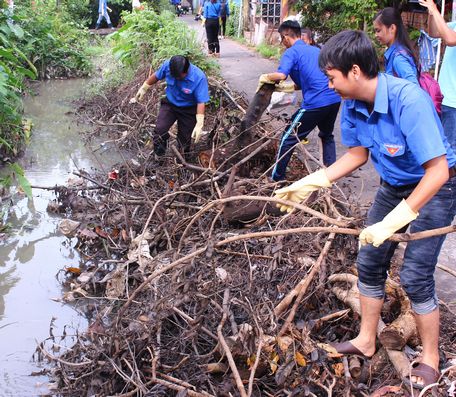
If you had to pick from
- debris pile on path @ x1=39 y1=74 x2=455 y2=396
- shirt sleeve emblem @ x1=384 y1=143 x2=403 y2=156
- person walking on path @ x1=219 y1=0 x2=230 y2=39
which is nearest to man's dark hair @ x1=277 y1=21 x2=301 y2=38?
debris pile on path @ x1=39 y1=74 x2=455 y2=396

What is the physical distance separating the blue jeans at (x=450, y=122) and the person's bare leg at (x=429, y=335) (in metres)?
1.84

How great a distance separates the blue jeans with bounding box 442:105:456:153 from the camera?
4.05m

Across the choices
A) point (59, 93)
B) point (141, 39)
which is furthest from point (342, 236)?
point (59, 93)

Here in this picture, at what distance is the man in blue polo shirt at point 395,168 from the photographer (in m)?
2.24

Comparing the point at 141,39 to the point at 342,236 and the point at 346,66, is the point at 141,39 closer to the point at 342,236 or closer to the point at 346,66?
the point at 342,236

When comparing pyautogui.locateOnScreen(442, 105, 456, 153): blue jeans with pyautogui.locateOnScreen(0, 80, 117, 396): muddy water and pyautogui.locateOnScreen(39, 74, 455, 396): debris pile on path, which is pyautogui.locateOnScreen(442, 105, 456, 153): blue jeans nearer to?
pyautogui.locateOnScreen(39, 74, 455, 396): debris pile on path

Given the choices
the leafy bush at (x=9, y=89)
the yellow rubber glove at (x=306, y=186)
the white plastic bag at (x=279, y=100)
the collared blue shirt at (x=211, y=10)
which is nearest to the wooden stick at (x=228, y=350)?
the yellow rubber glove at (x=306, y=186)

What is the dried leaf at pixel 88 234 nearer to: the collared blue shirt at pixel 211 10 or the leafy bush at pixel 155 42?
the leafy bush at pixel 155 42

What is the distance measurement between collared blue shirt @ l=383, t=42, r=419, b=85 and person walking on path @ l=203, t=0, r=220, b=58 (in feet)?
33.9

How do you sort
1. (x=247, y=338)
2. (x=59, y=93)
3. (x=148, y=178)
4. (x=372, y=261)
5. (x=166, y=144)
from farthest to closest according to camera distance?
(x=59, y=93) < (x=166, y=144) < (x=148, y=178) < (x=247, y=338) < (x=372, y=261)

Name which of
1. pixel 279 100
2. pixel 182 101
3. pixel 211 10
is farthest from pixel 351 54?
pixel 211 10

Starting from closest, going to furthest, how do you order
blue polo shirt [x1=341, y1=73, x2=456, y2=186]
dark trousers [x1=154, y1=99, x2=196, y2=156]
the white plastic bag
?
blue polo shirt [x1=341, y1=73, x2=456, y2=186] → dark trousers [x1=154, y1=99, x2=196, y2=156] → the white plastic bag

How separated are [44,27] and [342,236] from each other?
1069 centimetres

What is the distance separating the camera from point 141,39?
10.5m
